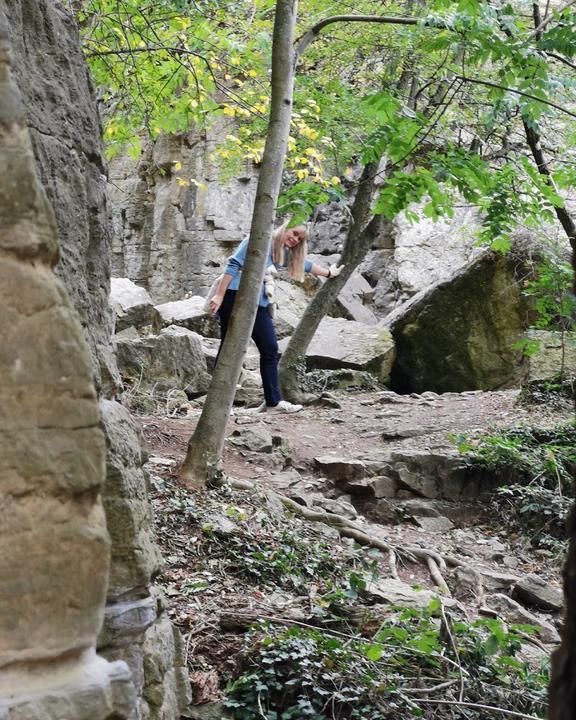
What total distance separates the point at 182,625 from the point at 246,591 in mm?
682

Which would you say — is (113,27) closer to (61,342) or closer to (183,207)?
(61,342)

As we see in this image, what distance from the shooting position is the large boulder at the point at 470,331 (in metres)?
12.1

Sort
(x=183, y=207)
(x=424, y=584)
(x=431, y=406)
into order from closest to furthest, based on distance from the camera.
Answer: (x=424, y=584), (x=431, y=406), (x=183, y=207)

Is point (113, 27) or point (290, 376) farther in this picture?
point (290, 376)

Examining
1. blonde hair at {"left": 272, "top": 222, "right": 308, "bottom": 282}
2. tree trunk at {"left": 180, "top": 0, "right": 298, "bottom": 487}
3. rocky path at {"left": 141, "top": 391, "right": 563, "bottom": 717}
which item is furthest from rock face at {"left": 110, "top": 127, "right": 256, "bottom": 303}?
tree trunk at {"left": 180, "top": 0, "right": 298, "bottom": 487}

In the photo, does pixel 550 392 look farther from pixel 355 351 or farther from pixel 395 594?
pixel 395 594

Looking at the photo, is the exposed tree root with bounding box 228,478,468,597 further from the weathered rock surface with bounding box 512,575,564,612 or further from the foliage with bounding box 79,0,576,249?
the foliage with bounding box 79,0,576,249

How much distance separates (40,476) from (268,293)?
6.81 meters

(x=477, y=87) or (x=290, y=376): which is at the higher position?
(x=477, y=87)

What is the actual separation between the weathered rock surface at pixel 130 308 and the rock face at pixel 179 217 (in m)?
6.79

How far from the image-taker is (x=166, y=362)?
1011 cm

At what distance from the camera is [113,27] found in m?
7.89

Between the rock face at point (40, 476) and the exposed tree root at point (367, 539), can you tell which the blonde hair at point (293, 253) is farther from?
the rock face at point (40, 476)

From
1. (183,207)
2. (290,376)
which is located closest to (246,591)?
(290,376)
